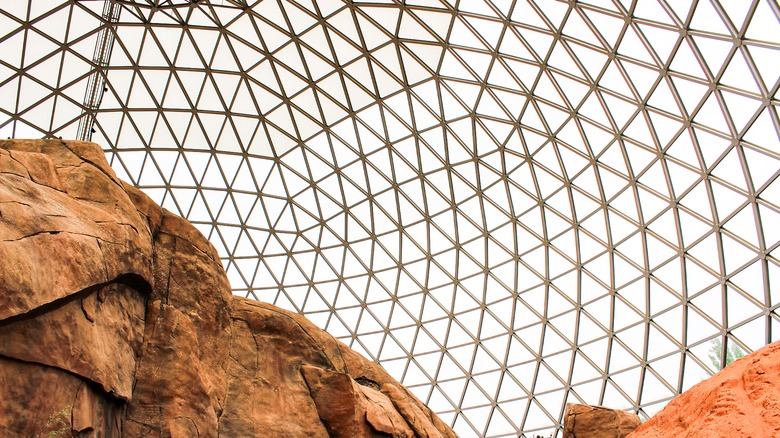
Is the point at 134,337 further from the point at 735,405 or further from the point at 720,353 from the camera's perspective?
the point at 720,353

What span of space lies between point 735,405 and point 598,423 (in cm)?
1012

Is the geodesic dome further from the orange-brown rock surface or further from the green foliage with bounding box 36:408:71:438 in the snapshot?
the green foliage with bounding box 36:408:71:438

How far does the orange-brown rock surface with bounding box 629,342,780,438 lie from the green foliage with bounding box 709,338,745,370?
19769mm

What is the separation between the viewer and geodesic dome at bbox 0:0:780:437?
2175 centimetres

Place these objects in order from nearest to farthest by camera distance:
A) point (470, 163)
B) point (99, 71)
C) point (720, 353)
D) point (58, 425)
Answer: point (58, 425) < point (720, 353) < point (99, 71) < point (470, 163)

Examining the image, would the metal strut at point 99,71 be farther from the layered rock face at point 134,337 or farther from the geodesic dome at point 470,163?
the layered rock face at point 134,337

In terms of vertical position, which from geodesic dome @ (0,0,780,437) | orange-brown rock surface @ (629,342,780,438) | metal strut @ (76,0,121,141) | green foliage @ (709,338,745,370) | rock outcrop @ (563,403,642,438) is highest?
metal strut @ (76,0,121,141)

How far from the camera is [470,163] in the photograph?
30984 millimetres

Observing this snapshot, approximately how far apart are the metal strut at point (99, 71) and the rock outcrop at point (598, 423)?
25892 mm

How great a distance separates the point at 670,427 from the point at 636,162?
19997 mm

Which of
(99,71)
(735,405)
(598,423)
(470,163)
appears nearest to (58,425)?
(735,405)

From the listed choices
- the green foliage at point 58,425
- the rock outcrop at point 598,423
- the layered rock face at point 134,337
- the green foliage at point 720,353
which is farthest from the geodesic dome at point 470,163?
the green foliage at point 58,425

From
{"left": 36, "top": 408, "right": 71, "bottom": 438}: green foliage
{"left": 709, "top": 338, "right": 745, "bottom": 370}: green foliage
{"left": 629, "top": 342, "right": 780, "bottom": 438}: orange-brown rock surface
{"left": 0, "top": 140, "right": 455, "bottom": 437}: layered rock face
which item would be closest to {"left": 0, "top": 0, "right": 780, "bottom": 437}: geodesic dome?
{"left": 709, "top": 338, "right": 745, "bottom": 370}: green foliage

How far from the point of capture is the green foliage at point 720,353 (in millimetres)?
23797
